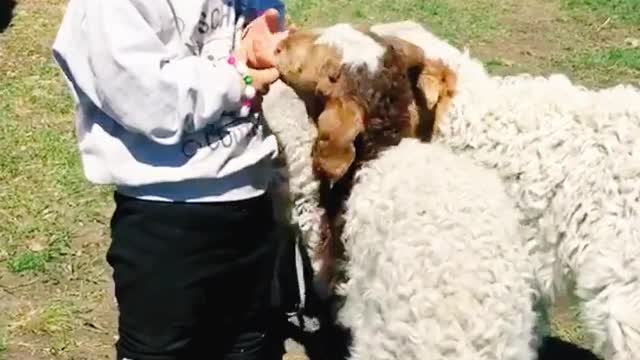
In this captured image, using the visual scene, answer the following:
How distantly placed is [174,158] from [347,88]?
0.57 metres

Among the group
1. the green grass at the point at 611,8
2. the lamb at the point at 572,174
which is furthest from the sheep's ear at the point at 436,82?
the green grass at the point at 611,8

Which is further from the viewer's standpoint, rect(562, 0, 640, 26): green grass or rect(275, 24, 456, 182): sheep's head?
rect(562, 0, 640, 26): green grass

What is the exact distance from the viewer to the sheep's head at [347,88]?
341cm

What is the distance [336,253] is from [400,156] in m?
0.41

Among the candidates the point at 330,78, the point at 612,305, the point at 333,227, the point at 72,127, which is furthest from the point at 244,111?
the point at 72,127

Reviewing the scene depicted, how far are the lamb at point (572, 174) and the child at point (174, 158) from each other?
0.73 metres

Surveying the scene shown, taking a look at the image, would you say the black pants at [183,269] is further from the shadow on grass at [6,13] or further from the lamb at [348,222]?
the shadow on grass at [6,13]

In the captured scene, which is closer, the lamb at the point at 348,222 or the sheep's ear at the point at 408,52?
the lamb at the point at 348,222

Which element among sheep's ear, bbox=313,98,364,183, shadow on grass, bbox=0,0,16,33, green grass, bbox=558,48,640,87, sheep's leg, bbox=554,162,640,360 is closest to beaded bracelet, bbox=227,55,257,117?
sheep's ear, bbox=313,98,364,183

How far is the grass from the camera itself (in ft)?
15.2

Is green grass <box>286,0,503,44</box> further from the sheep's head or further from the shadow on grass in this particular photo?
the sheep's head

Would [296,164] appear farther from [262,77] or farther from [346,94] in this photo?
[262,77]

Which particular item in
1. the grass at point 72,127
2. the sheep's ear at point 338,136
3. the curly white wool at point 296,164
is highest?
the sheep's ear at point 338,136

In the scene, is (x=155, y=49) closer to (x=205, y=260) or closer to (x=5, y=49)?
(x=205, y=260)
